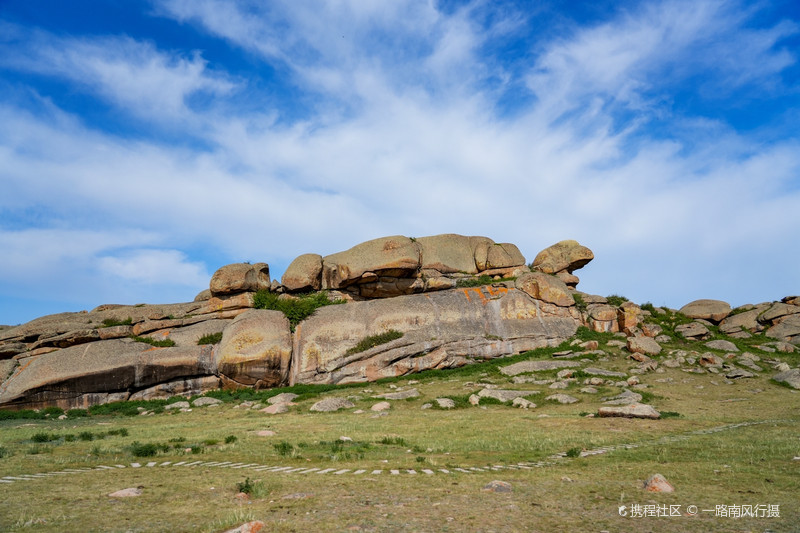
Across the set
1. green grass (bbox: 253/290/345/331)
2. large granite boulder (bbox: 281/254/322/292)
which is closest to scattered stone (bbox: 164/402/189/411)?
green grass (bbox: 253/290/345/331)

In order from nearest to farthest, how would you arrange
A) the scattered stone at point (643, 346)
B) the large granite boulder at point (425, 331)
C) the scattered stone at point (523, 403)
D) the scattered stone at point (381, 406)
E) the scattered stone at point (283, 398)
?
1. the scattered stone at point (523, 403)
2. the scattered stone at point (381, 406)
3. the scattered stone at point (283, 398)
4. the scattered stone at point (643, 346)
5. the large granite boulder at point (425, 331)

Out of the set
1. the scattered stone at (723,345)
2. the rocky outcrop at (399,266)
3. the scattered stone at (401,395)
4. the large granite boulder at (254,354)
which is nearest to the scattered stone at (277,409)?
the scattered stone at (401,395)

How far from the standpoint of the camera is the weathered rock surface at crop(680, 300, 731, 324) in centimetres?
3662

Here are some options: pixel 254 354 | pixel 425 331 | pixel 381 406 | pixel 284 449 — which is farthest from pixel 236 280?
pixel 284 449

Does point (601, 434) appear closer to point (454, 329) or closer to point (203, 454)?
point (203, 454)

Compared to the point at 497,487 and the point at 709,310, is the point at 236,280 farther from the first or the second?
the point at 709,310

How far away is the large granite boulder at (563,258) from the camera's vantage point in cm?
3934

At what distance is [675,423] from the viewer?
16.0m

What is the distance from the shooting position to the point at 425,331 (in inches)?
1223

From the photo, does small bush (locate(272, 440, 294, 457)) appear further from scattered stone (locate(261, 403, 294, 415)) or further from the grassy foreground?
scattered stone (locate(261, 403, 294, 415))

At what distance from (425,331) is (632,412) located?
617 inches

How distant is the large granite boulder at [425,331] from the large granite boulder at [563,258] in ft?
21.0

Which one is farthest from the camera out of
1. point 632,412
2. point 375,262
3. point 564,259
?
point 564,259

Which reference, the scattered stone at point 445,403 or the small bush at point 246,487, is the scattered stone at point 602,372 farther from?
the small bush at point 246,487
